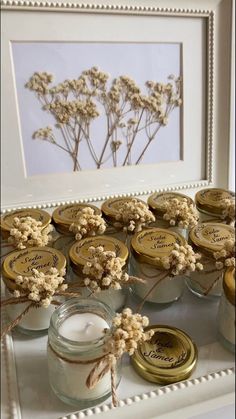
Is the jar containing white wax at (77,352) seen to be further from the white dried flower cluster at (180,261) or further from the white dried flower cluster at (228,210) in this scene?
the white dried flower cluster at (228,210)

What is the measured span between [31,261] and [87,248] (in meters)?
0.06

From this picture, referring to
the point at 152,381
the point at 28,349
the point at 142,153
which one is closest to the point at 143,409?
the point at 152,381

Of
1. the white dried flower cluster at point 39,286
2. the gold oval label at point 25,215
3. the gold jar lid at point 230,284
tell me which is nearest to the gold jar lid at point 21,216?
the gold oval label at point 25,215

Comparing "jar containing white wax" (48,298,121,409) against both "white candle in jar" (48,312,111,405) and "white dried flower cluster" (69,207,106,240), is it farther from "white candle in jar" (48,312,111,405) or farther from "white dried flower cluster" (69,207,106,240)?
"white dried flower cluster" (69,207,106,240)

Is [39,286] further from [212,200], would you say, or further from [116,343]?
[212,200]

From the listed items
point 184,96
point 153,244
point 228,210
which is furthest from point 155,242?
point 184,96

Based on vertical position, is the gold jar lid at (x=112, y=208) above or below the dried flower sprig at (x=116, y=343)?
above

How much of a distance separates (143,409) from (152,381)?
0.08 ft

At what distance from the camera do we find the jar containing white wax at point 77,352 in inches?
12.7

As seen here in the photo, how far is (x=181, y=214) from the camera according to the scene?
1.54 ft

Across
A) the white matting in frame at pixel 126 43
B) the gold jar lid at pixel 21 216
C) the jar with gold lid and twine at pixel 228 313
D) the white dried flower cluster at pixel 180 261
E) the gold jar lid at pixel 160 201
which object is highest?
the white matting in frame at pixel 126 43

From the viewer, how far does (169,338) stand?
38 cm

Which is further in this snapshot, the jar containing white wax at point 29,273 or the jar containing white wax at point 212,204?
the jar containing white wax at point 212,204

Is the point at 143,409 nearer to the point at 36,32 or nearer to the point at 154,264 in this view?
the point at 154,264
